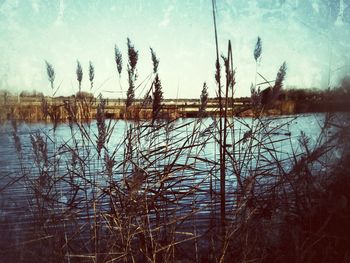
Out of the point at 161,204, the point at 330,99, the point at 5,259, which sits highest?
the point at 330,99

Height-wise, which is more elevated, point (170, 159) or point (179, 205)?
point (170, 159)

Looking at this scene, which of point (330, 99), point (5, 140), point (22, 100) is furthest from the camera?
point (5, 140)

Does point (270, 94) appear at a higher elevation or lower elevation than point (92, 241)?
higher

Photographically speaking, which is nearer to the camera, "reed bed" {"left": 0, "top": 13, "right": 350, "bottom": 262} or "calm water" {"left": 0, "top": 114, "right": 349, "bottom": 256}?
"reed bed" {"left": 0, "top": 13, "right": 350, "bottom": 262}

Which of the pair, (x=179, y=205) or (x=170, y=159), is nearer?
(x=179, y=205)

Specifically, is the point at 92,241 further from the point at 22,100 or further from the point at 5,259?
the point at 22,100

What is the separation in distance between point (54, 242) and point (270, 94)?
1777mm

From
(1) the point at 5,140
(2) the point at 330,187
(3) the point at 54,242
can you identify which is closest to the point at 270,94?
(2) the point at 330,187

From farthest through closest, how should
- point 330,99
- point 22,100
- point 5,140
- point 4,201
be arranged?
point 5,140, point 22,100, point 4,201, point 330,99

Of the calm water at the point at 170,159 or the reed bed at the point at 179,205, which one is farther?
the calm water at the point at 170,159

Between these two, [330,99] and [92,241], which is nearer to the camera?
[92,241]

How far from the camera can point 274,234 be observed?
237 centimetres

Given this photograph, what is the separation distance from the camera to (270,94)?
2756 mm

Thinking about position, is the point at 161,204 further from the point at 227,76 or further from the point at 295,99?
the point at 295,99
